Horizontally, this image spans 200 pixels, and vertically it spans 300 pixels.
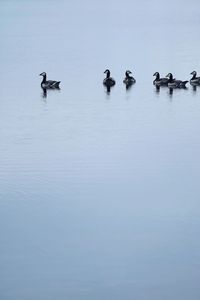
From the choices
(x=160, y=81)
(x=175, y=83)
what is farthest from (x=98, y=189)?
(x=160, y=81)

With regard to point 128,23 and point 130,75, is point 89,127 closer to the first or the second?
point 130,75

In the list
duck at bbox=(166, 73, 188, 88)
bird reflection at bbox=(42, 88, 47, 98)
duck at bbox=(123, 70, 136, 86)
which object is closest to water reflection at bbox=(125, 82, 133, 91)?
duck at bbox=(123, 70, 136, 86)

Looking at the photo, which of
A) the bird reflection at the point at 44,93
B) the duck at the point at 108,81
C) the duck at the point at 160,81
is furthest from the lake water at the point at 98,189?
the duck at the point at 160,81

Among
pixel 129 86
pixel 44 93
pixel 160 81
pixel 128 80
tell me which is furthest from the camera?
pixel 128 80

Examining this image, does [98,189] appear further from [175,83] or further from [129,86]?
[129,86]

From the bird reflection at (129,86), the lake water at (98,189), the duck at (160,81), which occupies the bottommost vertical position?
the lake water at (98,189)

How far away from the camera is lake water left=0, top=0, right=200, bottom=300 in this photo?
48.9 ft

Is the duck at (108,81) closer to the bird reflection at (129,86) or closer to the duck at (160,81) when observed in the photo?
the bird reflection at (129,86)

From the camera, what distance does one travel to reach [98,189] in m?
20.0

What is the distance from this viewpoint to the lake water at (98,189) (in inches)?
587

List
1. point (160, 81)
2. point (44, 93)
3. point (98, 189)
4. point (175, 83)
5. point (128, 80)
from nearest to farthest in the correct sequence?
point (98, 189) → point (44, 93) → point (175, 83) → point (160, 81) → point (128, 80)

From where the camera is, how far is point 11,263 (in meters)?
15.6

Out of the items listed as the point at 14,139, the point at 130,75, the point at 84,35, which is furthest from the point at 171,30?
the point at 14,139

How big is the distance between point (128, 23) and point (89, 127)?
54.7 metres
